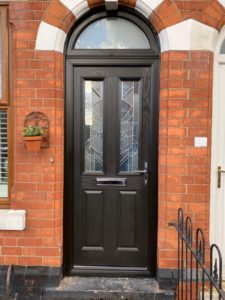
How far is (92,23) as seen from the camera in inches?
137

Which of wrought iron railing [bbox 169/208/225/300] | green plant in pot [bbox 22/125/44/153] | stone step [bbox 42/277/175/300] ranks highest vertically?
green plant in pot [bbox 22/125/44/153]

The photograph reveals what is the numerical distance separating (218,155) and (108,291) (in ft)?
6.10

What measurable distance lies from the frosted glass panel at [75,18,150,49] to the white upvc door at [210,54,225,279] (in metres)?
0.84

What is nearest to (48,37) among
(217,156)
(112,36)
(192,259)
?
(112,36)

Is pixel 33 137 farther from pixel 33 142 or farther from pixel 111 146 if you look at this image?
pixel 111 146

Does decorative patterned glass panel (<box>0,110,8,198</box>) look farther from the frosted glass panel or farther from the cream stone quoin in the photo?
the frosted glass panel

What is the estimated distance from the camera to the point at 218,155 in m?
3.42

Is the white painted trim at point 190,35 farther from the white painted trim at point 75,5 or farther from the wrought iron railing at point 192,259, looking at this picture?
the wrought iron railing at point 192,259

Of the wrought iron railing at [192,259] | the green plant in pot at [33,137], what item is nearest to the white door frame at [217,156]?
the wrought iron railing at [192,259]

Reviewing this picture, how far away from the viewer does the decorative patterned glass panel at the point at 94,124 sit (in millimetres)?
3516

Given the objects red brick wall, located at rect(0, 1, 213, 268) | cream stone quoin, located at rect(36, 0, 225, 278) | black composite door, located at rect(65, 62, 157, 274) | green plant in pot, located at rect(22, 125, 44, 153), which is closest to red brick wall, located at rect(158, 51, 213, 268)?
red brick wall, located at rect(0, 1, 213, 268)

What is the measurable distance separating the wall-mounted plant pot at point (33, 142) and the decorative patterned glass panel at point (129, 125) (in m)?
0.91

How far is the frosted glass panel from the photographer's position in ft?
11.3

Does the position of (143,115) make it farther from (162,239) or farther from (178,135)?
(162,239)
